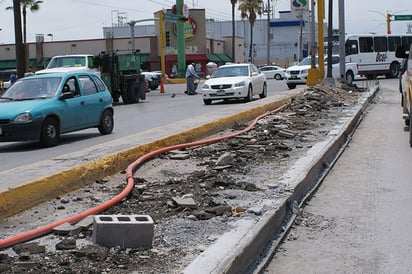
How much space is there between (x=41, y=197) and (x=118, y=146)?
11.5 feet

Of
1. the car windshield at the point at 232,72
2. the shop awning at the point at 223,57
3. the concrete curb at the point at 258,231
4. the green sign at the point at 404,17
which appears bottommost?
the concrete curb at the point at 258,231

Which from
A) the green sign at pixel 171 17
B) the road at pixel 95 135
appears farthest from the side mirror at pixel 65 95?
the green sign at pixel 171 17

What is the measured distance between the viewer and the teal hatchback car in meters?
12.9

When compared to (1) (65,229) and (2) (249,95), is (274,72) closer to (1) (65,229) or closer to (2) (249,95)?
(2) (249,95)

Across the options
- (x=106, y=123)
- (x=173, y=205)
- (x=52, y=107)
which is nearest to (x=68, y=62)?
(x=106, y=123)

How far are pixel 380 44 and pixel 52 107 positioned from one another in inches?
1524

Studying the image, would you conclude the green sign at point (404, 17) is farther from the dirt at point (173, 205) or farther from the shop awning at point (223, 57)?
the dirt at point (173, 205)

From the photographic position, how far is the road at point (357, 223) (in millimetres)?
5688

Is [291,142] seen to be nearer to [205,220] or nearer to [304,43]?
[205,220]

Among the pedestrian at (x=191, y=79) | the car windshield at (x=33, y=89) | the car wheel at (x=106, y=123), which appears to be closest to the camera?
the car windshield at (x=33, y=89)

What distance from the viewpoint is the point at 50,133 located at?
13.5 m

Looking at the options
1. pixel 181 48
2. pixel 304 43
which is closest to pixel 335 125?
pixel 181 48

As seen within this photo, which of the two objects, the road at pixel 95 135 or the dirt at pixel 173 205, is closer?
the dirt at pixel 173 205

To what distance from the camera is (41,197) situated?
282 inches
